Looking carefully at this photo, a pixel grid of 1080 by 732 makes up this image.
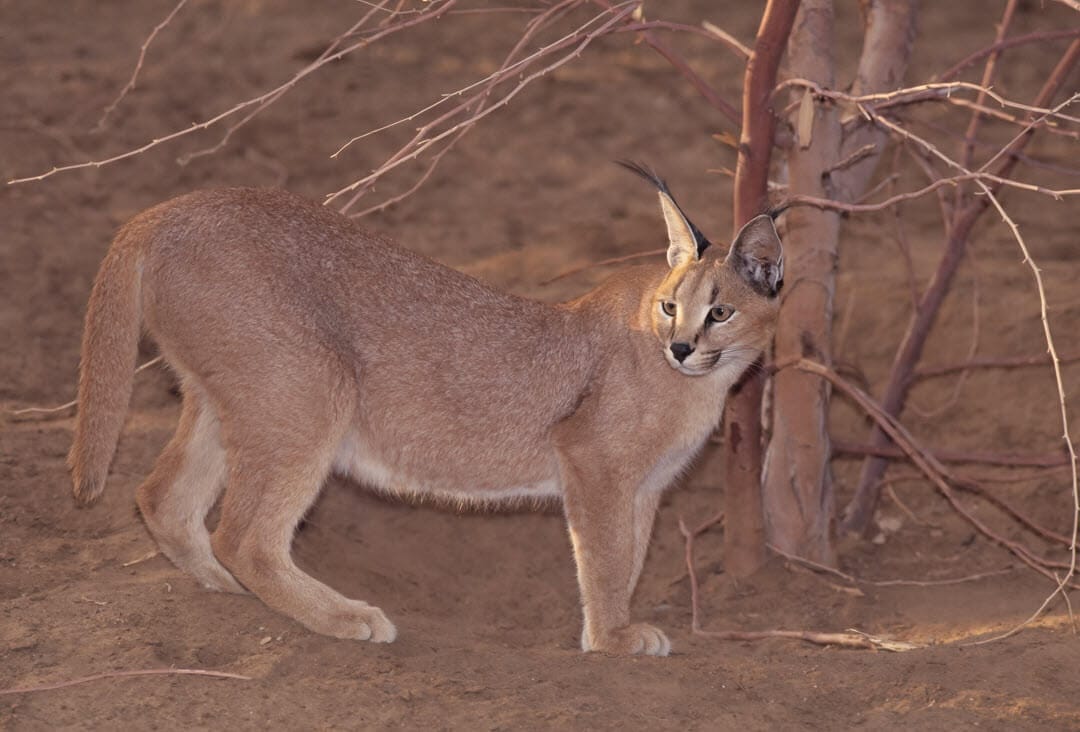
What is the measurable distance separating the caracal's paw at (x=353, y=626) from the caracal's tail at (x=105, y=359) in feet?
3.16

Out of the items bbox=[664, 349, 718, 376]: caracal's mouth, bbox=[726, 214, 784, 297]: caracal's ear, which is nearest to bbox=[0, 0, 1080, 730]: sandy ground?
bbox=[664, 349, 718, 376]: caracal's mouth

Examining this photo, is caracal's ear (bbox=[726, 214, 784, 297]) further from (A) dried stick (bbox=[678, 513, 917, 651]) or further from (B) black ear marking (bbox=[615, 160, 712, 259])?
(A) dried stick (bbox=[678, 513, 917, 651])

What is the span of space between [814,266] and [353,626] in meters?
2.59

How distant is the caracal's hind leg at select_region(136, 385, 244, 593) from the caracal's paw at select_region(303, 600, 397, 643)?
50 cm

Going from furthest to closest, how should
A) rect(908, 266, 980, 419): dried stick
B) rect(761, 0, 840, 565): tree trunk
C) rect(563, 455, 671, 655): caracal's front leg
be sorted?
rect(908, 266, 980, 419): dried stick < rect(761, 0, 840, 565): tree trunk < rect(563, 455, 671, 655): caracal's front leg

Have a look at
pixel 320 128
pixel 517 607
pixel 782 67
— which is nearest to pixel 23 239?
pixel 320 128

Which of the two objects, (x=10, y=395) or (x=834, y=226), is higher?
(x=834, y=226)

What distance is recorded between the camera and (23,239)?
27.3ft

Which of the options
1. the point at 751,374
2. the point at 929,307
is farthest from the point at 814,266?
the point at 929,307

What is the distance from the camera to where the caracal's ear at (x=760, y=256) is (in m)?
4.89

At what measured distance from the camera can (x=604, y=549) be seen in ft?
17.1

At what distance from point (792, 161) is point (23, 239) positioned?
16.6 ft

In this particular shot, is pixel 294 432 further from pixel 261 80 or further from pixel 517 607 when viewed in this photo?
pixel 261 80

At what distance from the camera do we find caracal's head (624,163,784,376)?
4.99m
